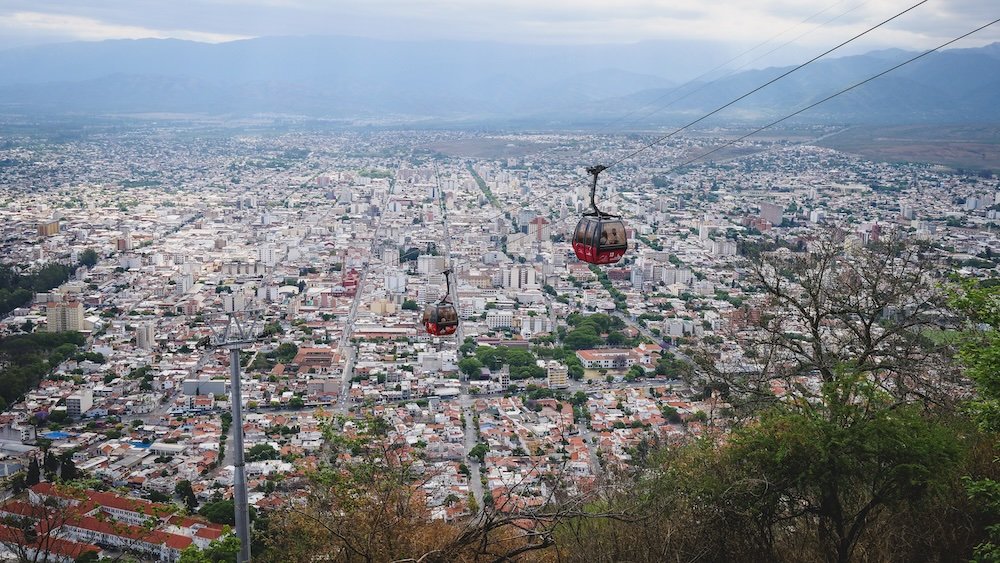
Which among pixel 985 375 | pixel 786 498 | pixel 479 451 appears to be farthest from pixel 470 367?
pixel 985 375

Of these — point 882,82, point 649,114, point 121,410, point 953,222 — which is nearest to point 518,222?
point 953,222

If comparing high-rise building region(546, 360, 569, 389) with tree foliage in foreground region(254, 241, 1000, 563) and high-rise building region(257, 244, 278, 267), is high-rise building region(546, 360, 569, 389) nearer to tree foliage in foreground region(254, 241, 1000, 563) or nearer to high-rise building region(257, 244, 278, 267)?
tree foliage in foreground region(254, 241, 1000, 563)

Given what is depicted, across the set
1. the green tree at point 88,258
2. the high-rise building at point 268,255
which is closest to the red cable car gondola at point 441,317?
the high-rise building at point 268,255

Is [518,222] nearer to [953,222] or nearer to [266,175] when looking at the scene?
[953,222]

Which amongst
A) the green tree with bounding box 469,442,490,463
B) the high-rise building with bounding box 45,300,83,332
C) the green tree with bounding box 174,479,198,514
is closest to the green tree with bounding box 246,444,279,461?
the green tree with bounding box 174,479,198,514

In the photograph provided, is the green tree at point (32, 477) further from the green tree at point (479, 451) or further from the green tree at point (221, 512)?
the green tree at point (479, 451)

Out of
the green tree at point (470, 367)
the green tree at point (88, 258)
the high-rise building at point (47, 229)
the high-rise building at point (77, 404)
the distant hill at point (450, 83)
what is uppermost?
the distant hill at point (450, 83)
